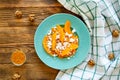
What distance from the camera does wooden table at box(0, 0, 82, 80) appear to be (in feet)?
4.38

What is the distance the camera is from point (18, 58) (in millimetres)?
1322

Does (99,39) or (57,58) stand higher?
(99,39)

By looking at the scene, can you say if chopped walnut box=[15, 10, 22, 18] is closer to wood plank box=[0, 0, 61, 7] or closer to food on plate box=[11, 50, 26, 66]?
wood plank box=[0, 0, 61, 7]

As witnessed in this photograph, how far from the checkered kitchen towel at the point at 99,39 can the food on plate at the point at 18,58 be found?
16cm

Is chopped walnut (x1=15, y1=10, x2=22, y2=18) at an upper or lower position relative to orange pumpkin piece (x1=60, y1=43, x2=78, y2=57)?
upper

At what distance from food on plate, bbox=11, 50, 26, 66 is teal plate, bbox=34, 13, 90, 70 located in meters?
0.07

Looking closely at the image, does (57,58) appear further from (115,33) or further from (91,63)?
(115,33)

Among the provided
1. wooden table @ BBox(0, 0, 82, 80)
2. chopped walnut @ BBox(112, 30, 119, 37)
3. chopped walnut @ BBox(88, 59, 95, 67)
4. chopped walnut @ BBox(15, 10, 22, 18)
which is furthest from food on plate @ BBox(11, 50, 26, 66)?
chopped walnut @ BBox(112, 30, 119, 37)

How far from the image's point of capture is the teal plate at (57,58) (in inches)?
51.6

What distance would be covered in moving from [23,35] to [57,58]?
0.56 ft

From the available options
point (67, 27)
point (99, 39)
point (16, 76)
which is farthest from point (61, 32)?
point (16, 76)

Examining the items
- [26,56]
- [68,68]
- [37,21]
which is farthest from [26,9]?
[68,68]

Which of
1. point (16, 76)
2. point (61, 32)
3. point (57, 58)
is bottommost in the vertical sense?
point (16, 76)

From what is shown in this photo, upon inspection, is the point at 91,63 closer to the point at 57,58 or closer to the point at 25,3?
the point at 57,58
